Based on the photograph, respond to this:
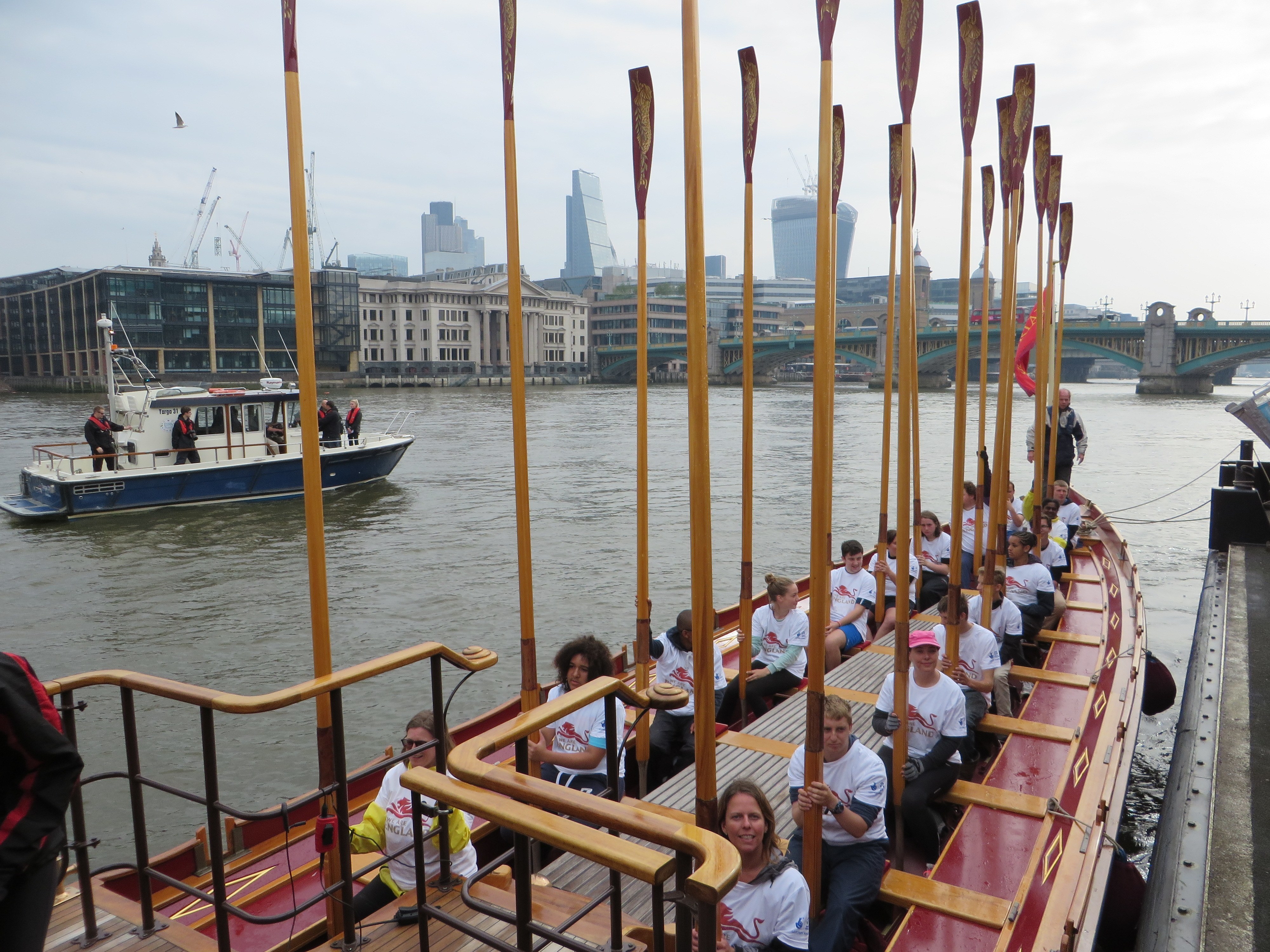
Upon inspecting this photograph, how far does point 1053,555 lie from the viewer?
1070cm

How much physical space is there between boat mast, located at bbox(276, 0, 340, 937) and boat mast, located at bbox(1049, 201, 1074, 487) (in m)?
10.3

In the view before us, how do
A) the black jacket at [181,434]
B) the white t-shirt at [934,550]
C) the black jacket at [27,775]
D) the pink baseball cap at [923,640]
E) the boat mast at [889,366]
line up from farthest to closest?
the black jacket at [181,434] < the white t-shirt at [934,550] < the boat mast at [889,366] < the pink baseball cap at [923,640] < the black jacket at [27,775]

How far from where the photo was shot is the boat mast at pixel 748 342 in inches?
259

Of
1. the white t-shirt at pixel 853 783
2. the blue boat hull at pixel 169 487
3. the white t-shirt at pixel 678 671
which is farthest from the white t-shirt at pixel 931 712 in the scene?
the blue boat hull at pixel 169 487

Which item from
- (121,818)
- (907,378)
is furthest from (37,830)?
(121,818)

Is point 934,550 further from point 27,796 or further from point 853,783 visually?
point 27,796

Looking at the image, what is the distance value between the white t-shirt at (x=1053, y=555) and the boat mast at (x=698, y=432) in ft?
26.6

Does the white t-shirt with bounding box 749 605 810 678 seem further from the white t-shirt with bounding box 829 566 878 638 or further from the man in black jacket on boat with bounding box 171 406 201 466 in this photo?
the man in black jacket on boat with bounding box 171 406 201 466

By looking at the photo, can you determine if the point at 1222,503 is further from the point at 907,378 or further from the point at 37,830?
the point at 37,830

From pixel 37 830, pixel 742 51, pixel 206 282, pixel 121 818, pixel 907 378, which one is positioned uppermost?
pixel 206 282

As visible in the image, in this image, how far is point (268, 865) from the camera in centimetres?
504

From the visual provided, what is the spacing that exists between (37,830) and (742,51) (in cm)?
627

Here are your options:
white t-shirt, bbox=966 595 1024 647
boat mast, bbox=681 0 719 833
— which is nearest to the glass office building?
white t-shirt, bbox=966 595 1024 647

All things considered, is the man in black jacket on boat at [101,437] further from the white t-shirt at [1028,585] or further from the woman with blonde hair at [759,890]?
the woman with blonde hair at [759,890]
